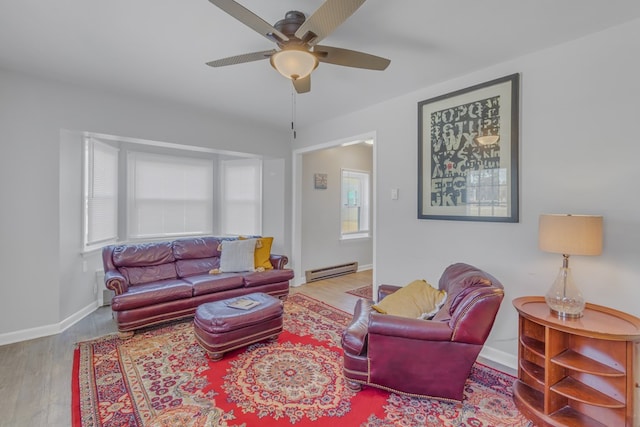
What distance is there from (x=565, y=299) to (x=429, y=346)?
36.2 inches

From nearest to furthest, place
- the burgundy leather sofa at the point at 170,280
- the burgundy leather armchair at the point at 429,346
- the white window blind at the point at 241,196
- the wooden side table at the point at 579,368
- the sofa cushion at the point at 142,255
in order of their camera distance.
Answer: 1. the wooden side table at the point at 579,368
2. the burgundy leather armchair at the point at 429,346
3. the burgundy leather sofa at the point at 170,280
4. the sofa cushion at the point at 142,255
5. the white window blind at the point at 241,196

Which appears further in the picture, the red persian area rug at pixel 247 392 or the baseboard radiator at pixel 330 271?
the baseboard radiator at pixel 330 271

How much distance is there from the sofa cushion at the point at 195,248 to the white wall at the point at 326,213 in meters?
1.48

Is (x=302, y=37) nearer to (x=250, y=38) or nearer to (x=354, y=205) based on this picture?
(x=250, y=38)

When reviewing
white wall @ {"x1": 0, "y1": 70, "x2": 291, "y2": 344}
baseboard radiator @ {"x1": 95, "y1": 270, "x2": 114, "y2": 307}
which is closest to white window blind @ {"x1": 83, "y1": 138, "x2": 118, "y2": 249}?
white wall @ {"x1": 0, "y1": 70, "x2": 291, "y2": 344}

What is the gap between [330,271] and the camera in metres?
5.54

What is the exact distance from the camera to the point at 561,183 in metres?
2.31

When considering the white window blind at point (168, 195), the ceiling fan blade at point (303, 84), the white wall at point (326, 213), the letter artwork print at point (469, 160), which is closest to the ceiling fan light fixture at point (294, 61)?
the ceiling fan blade at point (303, 84)

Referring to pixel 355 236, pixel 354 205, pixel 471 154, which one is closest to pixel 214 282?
pixel 471 154

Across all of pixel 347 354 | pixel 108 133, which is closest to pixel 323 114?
pixel 108 133

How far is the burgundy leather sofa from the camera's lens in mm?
3025

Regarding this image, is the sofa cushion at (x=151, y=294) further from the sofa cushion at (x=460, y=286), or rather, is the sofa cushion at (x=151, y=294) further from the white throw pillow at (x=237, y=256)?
the sofa cushion at (x=460, y=286)

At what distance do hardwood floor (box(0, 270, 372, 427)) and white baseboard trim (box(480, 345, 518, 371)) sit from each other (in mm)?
3176

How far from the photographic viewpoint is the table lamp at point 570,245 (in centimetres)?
184
